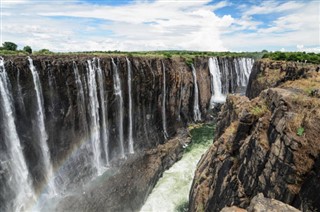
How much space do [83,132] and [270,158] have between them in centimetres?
1995

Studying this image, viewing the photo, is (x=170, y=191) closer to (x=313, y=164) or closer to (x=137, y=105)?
(x=137, y=105)

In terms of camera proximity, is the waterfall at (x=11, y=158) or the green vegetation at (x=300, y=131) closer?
the green vegetation at (x=300, y=131)

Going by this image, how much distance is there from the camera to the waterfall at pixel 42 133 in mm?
24016

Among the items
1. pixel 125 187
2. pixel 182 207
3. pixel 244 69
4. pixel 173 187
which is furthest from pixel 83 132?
pixel 244 69

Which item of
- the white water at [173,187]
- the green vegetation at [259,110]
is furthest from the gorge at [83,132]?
the green vegetation at [259,110]

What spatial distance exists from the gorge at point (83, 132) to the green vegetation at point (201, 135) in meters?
1.44

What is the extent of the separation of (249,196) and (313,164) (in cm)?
342

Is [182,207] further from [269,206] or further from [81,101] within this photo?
[269,206]

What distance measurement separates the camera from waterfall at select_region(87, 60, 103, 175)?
28594 mm

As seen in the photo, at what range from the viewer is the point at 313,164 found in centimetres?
Answer: 1054

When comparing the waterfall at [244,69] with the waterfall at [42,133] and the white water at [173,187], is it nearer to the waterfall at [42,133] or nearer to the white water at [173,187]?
the white water at [173,187]

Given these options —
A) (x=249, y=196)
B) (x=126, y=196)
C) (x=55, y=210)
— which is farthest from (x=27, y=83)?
(x=249, y=196)

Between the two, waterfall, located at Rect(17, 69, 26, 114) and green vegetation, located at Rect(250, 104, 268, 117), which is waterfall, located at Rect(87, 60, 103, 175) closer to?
waterfall, located at Rect(17, 69, 26, 114)

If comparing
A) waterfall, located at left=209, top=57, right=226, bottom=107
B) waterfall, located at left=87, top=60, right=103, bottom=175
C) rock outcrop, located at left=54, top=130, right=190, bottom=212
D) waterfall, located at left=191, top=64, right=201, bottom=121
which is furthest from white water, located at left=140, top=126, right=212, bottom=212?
waterfall, located at left=209, top=57, right=226, bottom=107
